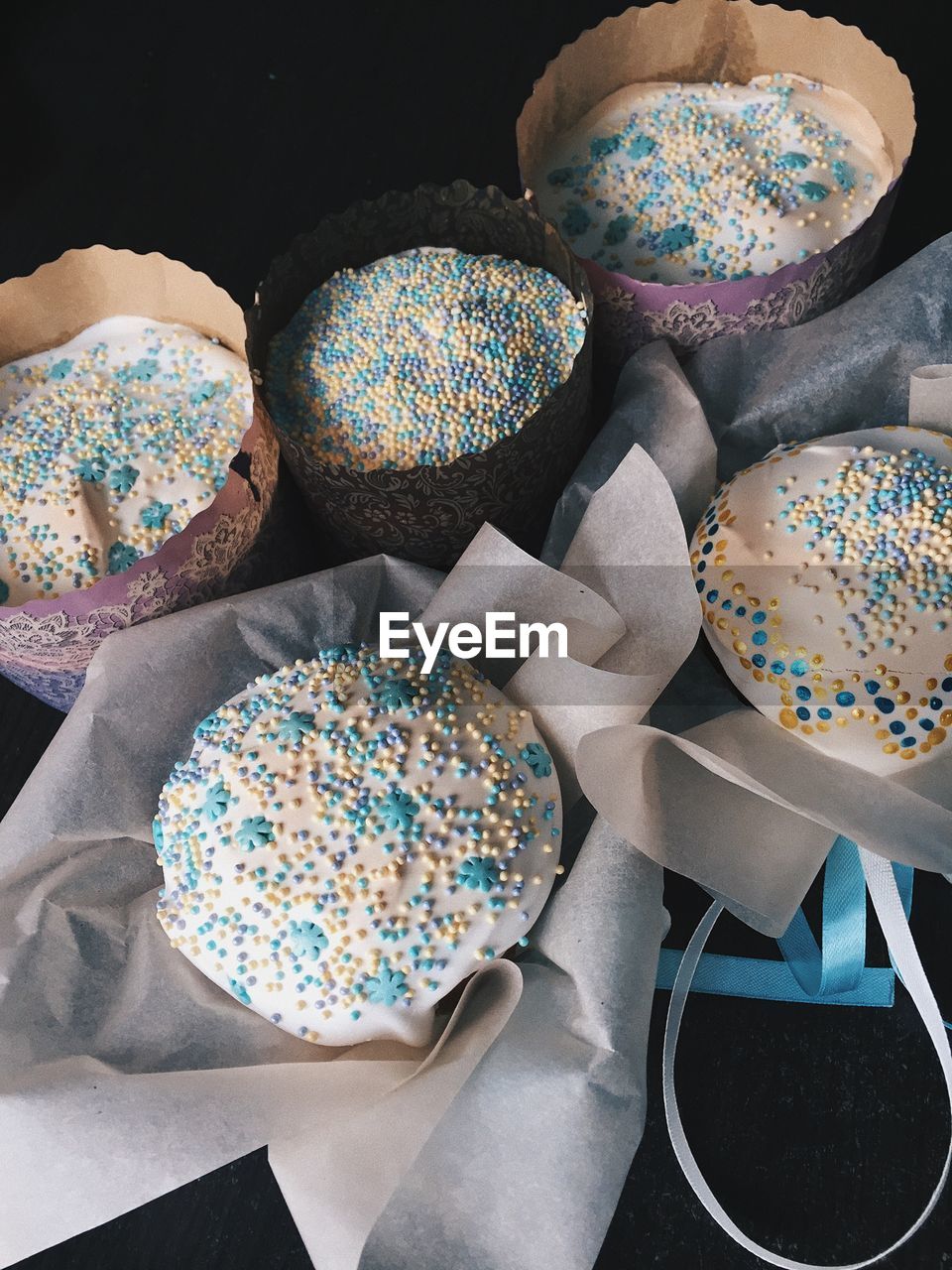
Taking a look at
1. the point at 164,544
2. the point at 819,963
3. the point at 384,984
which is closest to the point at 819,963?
the point at 819,963

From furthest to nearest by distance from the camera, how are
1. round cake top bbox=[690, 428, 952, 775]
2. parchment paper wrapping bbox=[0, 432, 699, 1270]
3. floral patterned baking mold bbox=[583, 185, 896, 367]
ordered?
floral patterned baking mold bbox=[583, 185, 896, 367] < round cake top bbox=[690, 428, 952, 775] < parchment paper wrapping bbox=[0, 432, 699, 1270]

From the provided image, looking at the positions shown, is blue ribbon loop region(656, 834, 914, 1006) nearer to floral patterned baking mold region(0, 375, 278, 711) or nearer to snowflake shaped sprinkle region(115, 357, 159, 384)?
floral patterned baking mold region(0, 375, 278, 711)

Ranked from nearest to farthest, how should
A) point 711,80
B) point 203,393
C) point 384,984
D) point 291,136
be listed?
point 384,984, point 203,393, point 711,80, point 291,136

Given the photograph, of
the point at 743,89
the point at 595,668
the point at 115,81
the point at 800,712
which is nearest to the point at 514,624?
the point at 595,668

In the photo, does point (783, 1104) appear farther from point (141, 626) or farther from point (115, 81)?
point (115, 81)

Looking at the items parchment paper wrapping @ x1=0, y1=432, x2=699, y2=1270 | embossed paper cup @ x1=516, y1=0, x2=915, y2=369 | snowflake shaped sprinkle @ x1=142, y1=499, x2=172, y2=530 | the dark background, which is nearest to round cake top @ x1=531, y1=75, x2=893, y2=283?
embossed paper cup @ x1=516, y1=0, x2=915, y2=369

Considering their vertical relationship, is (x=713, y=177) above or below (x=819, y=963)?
above

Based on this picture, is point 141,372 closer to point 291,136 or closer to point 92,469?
point 92,469
